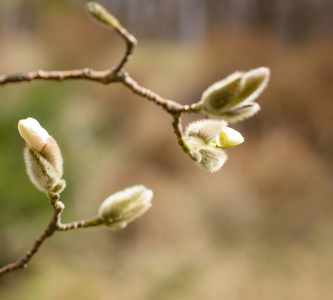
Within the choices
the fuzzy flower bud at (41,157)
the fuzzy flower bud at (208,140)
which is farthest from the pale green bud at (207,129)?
the fuzzy flower bud at (41,157)

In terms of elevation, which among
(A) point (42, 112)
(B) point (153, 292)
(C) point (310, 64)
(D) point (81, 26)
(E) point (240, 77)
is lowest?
(B) point (153, 292)

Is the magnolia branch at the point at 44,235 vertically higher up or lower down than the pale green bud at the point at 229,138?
lower down

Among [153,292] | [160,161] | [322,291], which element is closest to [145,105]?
[160,161]

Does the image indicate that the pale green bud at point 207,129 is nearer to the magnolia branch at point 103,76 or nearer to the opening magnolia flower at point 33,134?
the magnolia branch at point 103,76

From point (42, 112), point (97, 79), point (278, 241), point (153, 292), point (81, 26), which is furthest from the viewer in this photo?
point (81, 26)

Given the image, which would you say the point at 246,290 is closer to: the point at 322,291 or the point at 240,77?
the point at 322,291

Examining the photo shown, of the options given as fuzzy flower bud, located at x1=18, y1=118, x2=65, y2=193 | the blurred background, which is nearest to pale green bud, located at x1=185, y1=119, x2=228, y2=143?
fuzzy flower bud, located at x1=18, y1=118, x2=65, y2=193

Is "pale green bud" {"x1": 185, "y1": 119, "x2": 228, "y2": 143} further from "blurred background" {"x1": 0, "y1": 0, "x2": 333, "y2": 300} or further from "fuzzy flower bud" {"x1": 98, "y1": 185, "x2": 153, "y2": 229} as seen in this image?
"blurred background" {"x1": 0, "y1": 0, "x2": 333, "y2": 300}
